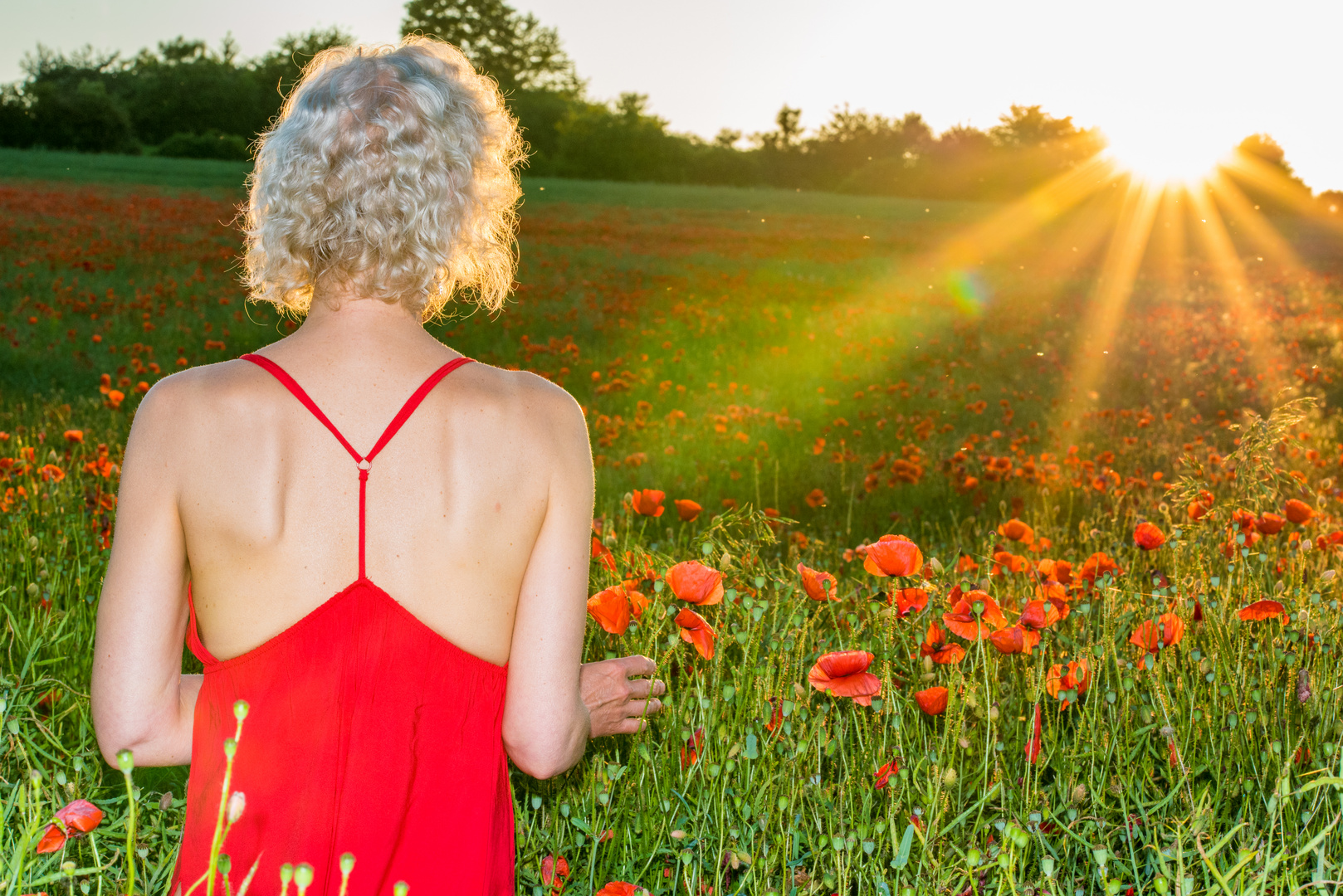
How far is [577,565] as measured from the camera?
146 cm

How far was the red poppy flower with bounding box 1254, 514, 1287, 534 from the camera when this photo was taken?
2451mm

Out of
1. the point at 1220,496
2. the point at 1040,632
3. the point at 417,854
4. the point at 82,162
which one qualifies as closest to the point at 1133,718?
the point at 1040,632

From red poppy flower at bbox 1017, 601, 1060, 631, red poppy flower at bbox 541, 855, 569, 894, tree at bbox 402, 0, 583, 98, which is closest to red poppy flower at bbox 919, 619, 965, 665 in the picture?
red poppy flower at bbox 1017, 601, 1060, 631

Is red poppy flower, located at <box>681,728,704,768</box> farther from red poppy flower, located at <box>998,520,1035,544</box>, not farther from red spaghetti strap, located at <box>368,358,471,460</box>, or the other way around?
red poppy flower, located at <box>998,520,1035,544</box>

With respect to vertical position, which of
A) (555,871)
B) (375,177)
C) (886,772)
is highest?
(375,177)

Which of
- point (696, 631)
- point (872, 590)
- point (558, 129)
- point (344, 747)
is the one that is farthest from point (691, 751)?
point (558, 129)

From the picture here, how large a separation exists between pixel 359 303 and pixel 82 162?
2937 centimetres

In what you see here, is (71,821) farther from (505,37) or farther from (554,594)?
(505,37)

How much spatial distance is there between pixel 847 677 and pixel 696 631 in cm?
30

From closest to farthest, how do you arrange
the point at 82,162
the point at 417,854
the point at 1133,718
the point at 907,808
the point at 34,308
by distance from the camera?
the point at 417,854 → the point at 907,808 → the point at 1133,718 → the point at 34,308 → the point at 82,162

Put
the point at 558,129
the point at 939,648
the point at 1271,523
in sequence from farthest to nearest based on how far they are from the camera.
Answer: the point at 558,129, the point at 1271,523, the point at 939,648

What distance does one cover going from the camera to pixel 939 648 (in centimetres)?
201

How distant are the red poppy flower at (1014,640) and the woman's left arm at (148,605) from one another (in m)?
1.37

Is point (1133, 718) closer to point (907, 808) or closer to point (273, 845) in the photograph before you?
point (907, 808)
